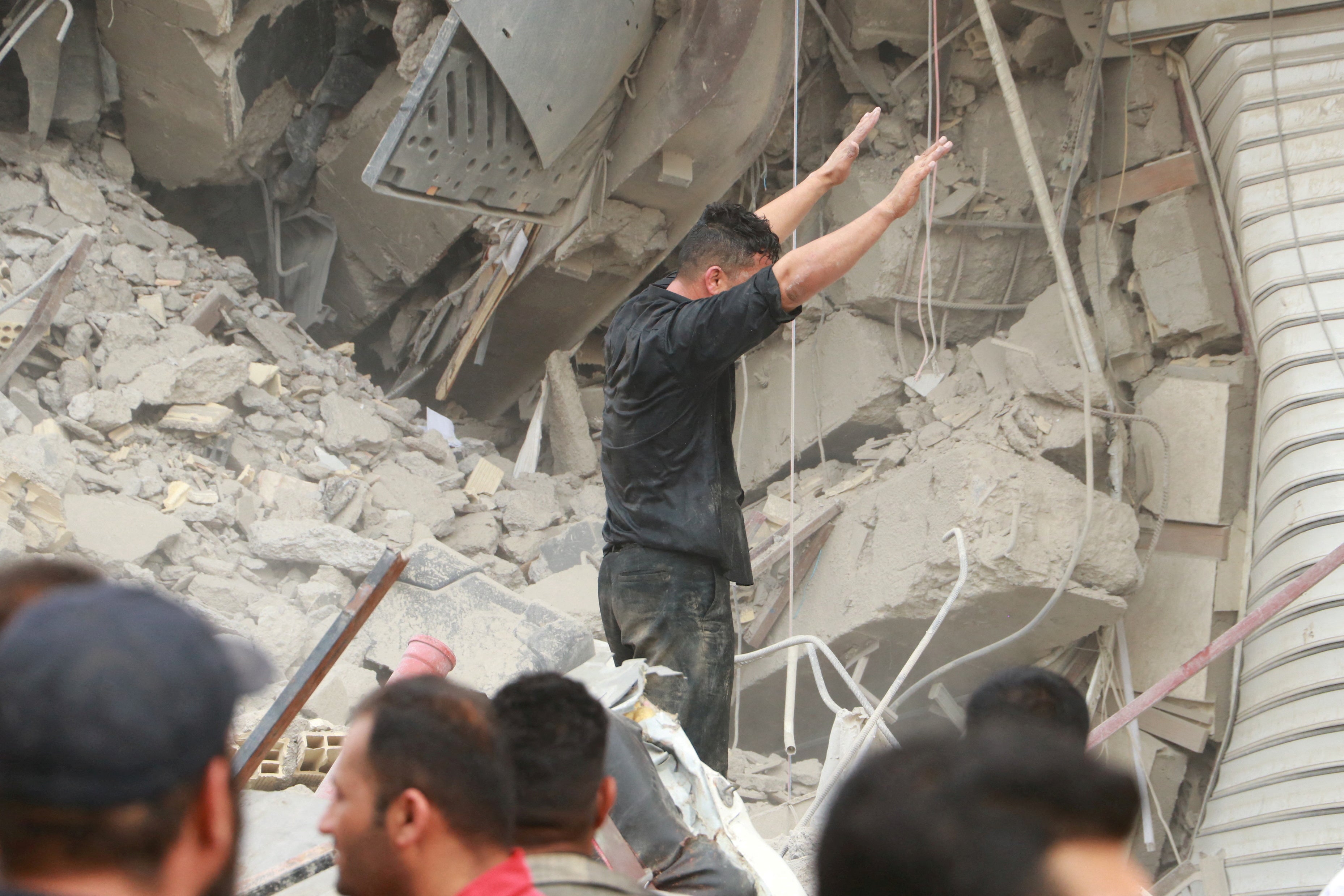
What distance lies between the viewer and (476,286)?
671 centimetres

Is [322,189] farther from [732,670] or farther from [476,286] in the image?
[732,670]

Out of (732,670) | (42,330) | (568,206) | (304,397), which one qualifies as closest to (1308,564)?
(732,670)

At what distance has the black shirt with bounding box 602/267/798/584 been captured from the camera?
2.57 metres

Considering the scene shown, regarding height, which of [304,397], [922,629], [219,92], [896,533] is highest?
[219,92]

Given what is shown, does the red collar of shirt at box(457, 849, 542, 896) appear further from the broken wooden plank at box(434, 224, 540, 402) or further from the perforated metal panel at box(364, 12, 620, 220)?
the broken wooden plank at box(434, 224, 540, 402)

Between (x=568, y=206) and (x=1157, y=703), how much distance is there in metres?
3.36

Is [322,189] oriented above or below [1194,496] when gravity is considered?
below

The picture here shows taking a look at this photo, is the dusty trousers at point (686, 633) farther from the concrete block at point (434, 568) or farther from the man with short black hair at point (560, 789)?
the concrete block at point (434, 568)

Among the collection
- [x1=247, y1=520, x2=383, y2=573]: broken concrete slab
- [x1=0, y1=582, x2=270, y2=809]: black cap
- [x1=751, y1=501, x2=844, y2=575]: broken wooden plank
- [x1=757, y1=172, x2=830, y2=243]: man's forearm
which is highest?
[x1=757, y1=172, x2=830, y2=243]: man's forearm

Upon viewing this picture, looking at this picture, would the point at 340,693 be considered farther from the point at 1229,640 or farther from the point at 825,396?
the point at 825,396

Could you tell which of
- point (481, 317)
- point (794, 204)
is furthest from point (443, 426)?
point (794, 204)

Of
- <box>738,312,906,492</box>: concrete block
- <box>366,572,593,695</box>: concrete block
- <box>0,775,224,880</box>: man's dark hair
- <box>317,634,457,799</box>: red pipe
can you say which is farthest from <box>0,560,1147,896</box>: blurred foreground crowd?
<box>738,312,906,492</box>: concrete block

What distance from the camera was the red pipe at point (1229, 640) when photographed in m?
2.42

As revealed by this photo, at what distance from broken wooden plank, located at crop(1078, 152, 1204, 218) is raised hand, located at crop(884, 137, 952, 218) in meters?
2.43
